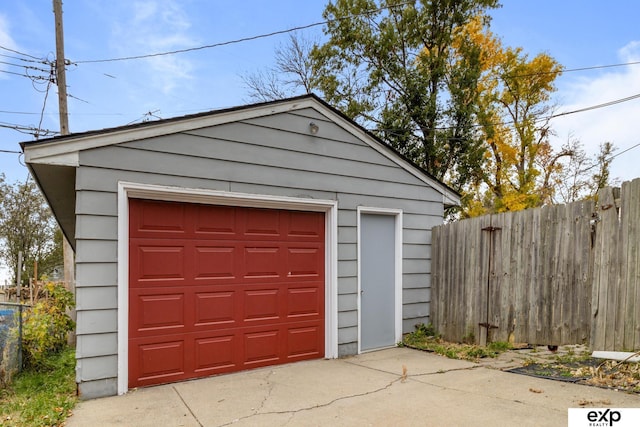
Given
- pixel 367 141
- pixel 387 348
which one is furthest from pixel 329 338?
pixel 367 141

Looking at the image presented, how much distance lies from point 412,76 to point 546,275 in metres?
10.7

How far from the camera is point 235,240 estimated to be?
16.7 feet

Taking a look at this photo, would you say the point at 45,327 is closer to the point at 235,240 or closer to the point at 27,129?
the point at 235,240

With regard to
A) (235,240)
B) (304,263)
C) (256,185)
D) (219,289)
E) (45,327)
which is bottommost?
(45,327)

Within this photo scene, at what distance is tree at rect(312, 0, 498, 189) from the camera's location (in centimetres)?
1415

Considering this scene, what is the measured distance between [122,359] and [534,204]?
16.2 meters

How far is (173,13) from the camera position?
32.8 ft

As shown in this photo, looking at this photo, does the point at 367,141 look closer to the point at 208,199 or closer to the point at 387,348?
the point at 208,199

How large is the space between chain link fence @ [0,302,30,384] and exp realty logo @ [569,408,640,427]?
575cm

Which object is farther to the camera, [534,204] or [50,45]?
[534,204]

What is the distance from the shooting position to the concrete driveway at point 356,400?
134 inches

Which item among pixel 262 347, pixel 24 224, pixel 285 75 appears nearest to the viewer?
pixel 262 347

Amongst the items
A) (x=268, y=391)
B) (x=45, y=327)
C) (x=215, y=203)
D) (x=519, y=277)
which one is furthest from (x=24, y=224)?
(x=519, y=277)

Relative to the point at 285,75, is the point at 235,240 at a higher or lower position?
lower
